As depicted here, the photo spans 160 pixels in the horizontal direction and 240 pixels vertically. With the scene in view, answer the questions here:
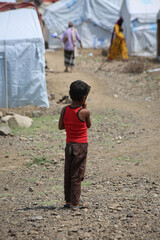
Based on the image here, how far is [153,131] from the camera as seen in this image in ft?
21.1

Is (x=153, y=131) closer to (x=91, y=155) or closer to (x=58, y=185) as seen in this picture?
(x=91, y=155)

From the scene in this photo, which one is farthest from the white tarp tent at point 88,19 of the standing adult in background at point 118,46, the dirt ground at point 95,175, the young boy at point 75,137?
the young boy at point 75,137

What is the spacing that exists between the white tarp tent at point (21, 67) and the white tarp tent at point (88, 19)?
10.7 metres

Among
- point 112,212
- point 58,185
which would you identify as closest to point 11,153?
point 58,185

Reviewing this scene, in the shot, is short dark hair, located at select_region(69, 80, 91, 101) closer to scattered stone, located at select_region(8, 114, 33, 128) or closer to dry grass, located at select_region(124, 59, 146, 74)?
scattered stone, located at select_region(8, 114, 33, 128)

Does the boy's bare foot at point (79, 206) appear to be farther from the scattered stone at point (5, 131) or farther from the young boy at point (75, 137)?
the scattered stone at point (5, 131)

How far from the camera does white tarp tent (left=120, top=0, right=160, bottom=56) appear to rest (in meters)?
15.3

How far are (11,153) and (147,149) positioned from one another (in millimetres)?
1952

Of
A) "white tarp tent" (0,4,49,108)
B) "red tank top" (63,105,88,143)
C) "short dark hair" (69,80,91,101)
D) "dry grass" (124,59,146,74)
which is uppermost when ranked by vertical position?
"short dark hair" (69,80,91,101)

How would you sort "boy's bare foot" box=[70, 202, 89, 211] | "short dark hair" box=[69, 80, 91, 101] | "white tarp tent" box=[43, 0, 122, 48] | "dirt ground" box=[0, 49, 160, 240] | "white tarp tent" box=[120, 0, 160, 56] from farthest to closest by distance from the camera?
"white tarp tent" box=[43, 0, 122, 48], "white tarp tent" box=[120, 0, 160, 56], "boy's bare foot" box=[70, 202, 89, 211], "short dark hair" box=[69, 80, 91, 101], "dirt ground" box=[0, 49, 160, 240]

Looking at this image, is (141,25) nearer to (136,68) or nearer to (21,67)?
(136,68)

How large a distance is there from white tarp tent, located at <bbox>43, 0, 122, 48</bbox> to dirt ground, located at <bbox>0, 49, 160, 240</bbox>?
903cm

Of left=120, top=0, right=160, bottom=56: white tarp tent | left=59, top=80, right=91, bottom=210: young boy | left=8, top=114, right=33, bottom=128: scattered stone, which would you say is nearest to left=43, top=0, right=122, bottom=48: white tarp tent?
left=120, top=0, right=160, bottom=56: white tarp tent

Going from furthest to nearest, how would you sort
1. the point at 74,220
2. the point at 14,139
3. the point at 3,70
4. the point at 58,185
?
the point at 3,70 → the point at 14,139 → the point at 58,185 → the point at 74,220
